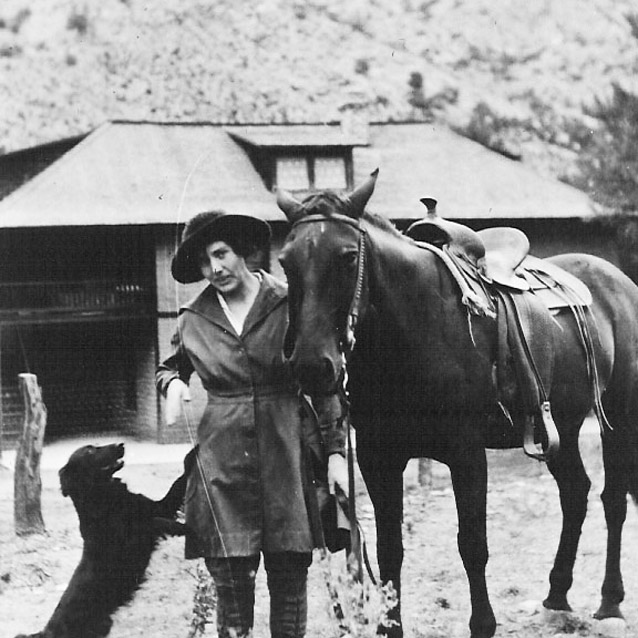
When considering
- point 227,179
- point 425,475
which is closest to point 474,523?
point 425,475

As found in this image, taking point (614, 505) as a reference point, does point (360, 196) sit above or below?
above

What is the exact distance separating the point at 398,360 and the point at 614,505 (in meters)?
2.21

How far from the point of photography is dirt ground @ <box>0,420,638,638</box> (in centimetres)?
444

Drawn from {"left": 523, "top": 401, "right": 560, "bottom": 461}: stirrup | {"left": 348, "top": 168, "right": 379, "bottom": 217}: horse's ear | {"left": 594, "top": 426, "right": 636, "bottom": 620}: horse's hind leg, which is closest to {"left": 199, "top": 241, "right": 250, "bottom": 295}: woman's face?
{"left": 348, "top": 168, "right": 379, "bottom": 217}: horse's ear

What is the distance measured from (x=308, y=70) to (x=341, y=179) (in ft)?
12.8

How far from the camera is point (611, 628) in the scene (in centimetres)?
432

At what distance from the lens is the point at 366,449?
374 centimetres

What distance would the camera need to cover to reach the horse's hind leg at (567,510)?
4613 millimetres

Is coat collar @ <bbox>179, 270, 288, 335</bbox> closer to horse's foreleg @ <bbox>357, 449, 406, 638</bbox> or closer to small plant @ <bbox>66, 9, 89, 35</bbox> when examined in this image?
horse's foreleg @ <bbox>357, 449, 406, 638</bbox>

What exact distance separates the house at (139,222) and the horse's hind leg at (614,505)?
8.57 metres

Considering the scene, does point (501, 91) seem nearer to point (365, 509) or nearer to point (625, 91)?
point (625, 91)

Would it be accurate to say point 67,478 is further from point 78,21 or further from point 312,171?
point 312,171

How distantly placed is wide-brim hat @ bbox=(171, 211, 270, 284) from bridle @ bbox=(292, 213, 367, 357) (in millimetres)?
317

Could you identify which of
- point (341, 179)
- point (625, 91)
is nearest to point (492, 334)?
point (625, 91)
